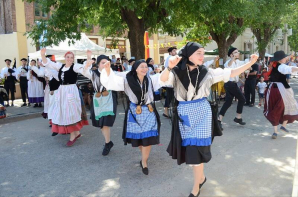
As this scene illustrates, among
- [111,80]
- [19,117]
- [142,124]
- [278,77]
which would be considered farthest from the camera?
[19,117]

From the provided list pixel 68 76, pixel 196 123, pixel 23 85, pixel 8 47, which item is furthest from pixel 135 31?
pixel 8 47

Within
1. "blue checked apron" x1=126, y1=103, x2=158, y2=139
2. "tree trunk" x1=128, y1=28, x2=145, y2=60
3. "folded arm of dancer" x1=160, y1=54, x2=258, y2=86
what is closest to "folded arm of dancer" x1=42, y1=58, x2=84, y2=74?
"blue checked apron" x1=126, y1=103, x2=158, y2=139

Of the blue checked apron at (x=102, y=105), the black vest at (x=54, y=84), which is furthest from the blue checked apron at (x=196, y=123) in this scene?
the black vest at (x=54, y=84)

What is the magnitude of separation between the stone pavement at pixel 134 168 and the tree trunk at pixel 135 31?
4.91m

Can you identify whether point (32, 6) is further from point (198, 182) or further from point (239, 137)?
point (198, 182)

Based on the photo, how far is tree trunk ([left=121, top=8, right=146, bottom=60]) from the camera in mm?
10227

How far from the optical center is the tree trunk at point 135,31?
1023 centimetres

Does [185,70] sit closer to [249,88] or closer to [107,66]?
[107,66]

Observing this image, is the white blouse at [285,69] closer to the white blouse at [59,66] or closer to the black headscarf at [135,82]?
the black headscarf at [135,82]

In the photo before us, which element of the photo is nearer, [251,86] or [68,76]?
[68,76]

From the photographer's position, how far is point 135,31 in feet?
34.5

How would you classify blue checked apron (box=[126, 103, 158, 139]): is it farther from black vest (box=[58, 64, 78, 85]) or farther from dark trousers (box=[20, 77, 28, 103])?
dark trousers (box=[20, 77, 28, 103])

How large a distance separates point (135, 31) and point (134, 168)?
6.94 m

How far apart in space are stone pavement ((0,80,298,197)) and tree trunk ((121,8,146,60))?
4909 millimetres
